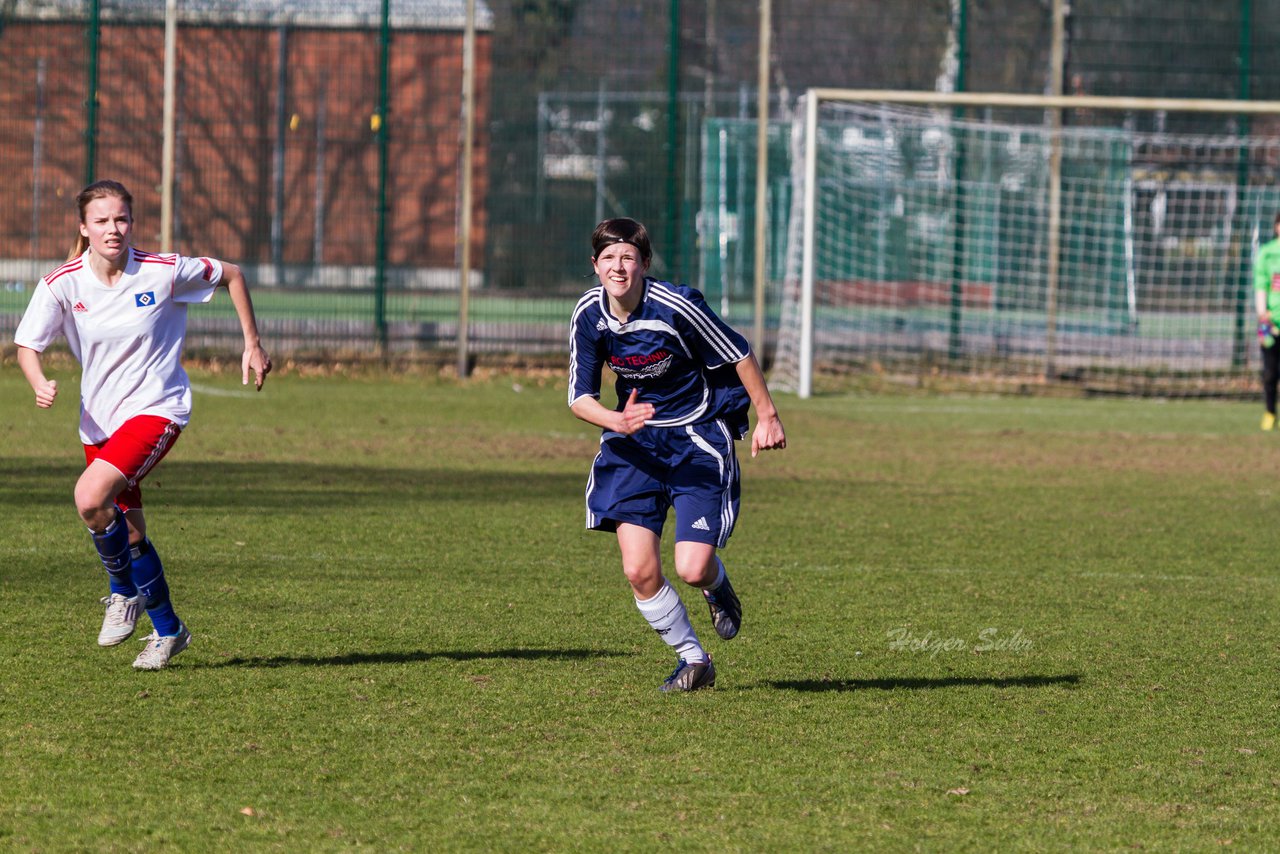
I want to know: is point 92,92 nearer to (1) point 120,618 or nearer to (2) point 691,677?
(1) point 120,618

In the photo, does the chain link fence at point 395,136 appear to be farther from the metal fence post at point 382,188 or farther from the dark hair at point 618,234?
the dark hair at point 618,234

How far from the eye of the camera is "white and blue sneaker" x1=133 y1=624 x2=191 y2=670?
5.91 m

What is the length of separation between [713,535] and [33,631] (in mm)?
2578

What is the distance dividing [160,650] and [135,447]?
0.69m

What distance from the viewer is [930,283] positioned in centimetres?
1959

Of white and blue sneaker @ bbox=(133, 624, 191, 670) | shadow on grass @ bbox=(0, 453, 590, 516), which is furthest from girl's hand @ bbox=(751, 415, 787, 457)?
shadow on grass @ bbox=(0, 453, 590, 516)

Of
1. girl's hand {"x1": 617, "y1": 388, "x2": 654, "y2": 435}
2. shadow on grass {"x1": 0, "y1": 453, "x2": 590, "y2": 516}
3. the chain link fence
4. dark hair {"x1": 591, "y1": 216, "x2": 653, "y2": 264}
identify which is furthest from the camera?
the chain link fence

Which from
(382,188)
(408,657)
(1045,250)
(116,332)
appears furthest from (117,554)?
(1045,250)

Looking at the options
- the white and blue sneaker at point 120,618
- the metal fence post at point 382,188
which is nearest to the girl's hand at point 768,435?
the white and blue sneaker at point 120,618

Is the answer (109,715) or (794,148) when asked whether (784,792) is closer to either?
(109,715)

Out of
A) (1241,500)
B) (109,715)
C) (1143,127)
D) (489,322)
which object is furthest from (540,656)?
(1143,127)

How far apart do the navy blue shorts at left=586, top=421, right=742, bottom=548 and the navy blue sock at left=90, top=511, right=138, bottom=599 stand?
160 centimetres

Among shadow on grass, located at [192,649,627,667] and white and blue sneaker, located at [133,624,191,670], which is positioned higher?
white and blue sneaker, located at [133,624,191,670]

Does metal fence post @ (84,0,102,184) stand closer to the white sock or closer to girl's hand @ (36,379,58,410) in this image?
girl's hand @ (36,379,58,410)
